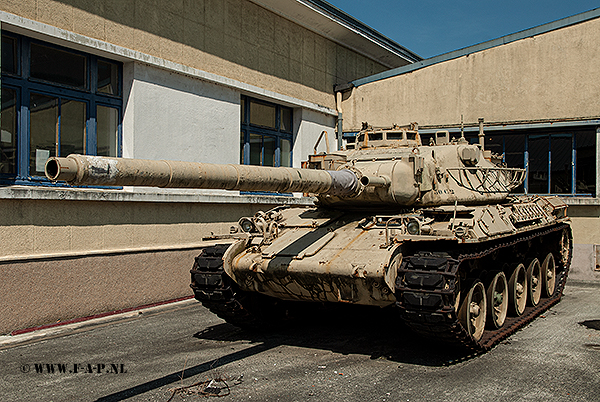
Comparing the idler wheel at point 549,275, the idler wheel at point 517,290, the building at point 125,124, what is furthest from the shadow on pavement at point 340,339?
the idler wheel at point 549,275

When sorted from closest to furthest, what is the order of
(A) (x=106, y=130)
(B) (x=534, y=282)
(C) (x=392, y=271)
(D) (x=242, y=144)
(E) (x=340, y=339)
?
(C) (x=392, y=271) < (E) (x=340, y=339) < (B) (x=534, y=282) < (A) (x=106, y=130) < (D) (x=242, y=144)

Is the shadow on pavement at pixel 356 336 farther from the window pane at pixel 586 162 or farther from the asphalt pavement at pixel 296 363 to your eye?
the window pane at pixel 586 162

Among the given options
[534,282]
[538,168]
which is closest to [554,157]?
[538,168]

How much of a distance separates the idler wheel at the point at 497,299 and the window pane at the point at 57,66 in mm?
8064

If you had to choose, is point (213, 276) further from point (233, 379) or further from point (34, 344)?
point (34, 344)

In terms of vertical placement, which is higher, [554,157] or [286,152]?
[286,152]

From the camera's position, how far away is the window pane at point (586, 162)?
14.9 m

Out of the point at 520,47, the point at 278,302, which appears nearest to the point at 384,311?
the point at 278,302

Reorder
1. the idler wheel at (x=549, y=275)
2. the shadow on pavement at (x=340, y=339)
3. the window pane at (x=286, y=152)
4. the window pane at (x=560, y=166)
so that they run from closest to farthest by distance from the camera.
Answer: the shadow on pavement at (x=340, y=339) < the idler wheel at (x=549, y=275) < the window pane at (x=560, y=166) < the window pane at (x=286, y=152)

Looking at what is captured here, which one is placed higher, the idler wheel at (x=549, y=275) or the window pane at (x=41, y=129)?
the window pane at (x=41, y=129)

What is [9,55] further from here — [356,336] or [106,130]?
[356,336]

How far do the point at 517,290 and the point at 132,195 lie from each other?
7.25 m

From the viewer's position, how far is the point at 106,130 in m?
11.0

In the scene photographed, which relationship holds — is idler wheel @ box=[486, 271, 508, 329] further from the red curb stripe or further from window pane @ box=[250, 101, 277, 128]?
window pane @ box=[250, 101, 277, 128]
